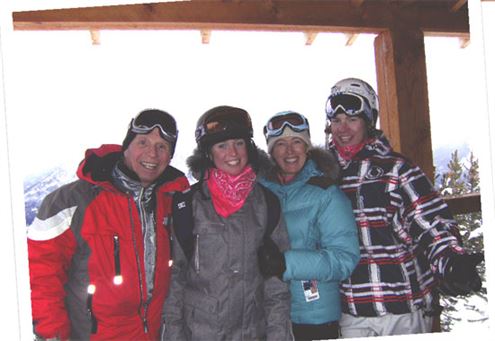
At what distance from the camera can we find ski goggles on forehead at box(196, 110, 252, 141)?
2516 millimetres

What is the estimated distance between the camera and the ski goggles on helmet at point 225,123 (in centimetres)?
251

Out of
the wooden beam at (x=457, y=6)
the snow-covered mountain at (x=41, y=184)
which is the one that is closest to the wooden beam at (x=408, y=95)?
the wooden beam at (x=457, y=6)

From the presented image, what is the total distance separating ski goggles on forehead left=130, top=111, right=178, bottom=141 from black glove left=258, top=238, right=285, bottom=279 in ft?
3.10

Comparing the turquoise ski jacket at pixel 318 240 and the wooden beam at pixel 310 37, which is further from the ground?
the wooden beam at pixel 310 37

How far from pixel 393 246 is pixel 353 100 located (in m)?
0.97

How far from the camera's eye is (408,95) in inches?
159

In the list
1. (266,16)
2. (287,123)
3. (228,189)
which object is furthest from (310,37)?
(228,189)

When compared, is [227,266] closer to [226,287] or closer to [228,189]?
[226,287]

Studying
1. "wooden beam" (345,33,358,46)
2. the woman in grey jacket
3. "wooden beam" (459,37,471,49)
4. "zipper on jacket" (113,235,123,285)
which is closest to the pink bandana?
the woman in grey jacket

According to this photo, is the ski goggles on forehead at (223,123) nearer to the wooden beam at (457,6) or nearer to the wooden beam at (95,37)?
the wooden beam at (95,37)

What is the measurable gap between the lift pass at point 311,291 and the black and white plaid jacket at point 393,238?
192 millimetres

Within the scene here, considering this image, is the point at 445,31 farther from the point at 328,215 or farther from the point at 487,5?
the point at 328,215

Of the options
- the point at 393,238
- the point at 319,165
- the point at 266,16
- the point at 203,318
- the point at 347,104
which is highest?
the point at 266,16

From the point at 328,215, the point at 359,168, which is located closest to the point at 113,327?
the point at 328,215
